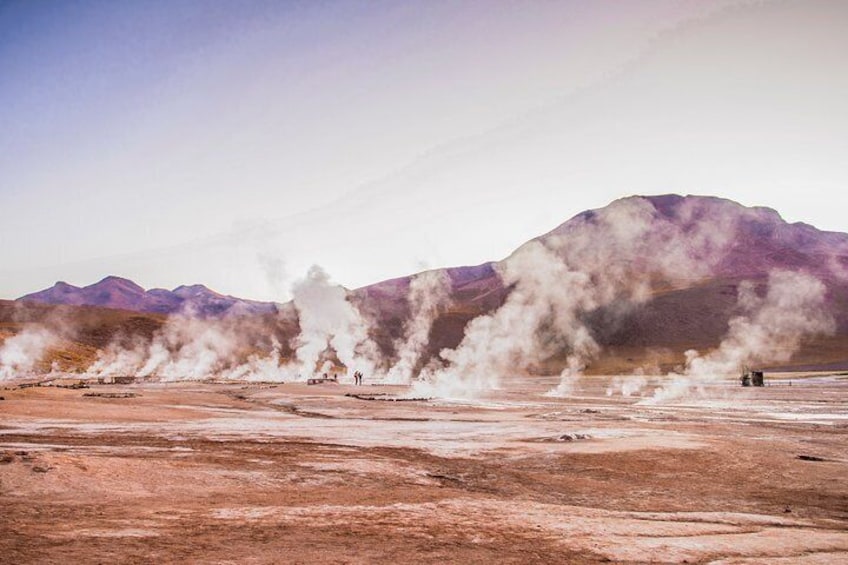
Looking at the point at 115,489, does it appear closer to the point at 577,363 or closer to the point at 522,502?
the point at 522,502

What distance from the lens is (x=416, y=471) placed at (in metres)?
18.2

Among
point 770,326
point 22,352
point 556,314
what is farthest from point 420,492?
point 770,326

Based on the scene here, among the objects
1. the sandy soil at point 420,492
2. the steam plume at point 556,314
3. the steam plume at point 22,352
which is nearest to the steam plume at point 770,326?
the steam plume at point 556,314

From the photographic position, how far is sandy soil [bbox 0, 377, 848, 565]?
400 inches

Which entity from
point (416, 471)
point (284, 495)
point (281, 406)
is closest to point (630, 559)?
point (284, 495)

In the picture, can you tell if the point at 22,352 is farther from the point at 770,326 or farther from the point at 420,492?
the point at 770,326

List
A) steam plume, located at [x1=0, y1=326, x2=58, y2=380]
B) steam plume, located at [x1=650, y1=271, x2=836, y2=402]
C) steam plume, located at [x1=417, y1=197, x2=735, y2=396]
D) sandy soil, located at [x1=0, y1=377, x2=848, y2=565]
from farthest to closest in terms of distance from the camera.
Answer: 1. steam plume, located at [x1=417, y1=197, x2=735, y2=396]
2. steam plume, located at [x1=650, y1=271, x2=836, y2=402]
3. steam plume, located at [x1=0, y1=326, x2=58, y2=380]
4. sandy soil, located at [x1=0, y1=377, x2=848, y2=565]

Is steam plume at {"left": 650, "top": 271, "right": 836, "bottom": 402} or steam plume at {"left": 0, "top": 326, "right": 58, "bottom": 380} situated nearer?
steam plume at {"left": 0, "top": 326, "right": 58, "bottom": 380}

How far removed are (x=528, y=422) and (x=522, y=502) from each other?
61.9 ft

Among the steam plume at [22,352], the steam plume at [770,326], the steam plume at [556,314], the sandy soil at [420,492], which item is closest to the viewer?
the sandy soil at [420,492]

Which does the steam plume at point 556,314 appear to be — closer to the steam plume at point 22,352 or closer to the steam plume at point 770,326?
the steam plume at point 770,326

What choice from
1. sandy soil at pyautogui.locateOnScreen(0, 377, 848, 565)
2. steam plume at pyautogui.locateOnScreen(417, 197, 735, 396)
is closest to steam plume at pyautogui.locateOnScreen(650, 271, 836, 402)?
steam plume at pyautogui.locateOnScreen(417, 197, 735, 396)

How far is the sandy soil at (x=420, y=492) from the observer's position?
33.3ft

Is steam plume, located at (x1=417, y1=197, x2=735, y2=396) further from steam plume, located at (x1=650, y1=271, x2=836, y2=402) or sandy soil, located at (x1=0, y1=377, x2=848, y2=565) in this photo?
sandy soil, located at (x1=0, y1=377, x2=848, y2=565)
